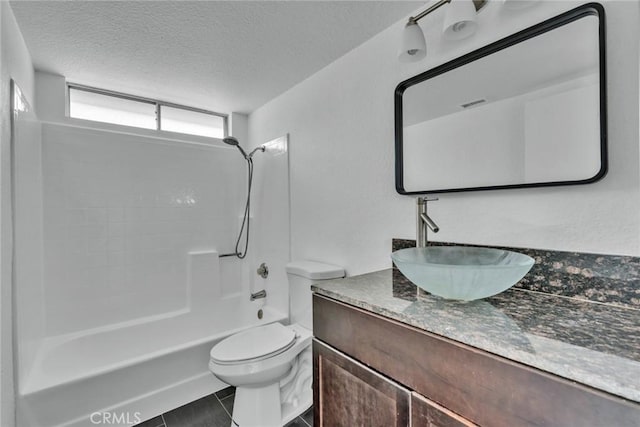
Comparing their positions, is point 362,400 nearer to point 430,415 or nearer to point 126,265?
point 430,415

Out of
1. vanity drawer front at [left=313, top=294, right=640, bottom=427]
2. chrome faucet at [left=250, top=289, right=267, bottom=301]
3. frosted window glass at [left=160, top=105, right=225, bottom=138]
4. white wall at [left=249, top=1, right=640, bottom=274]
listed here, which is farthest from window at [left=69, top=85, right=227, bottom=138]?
vanity drawer front at [left=313, top=294, right=640, bottom=427]

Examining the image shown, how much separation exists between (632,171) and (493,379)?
0.76 meters

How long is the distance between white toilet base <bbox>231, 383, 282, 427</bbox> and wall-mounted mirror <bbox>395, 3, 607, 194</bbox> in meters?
1.35

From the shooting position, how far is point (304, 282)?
185 cm

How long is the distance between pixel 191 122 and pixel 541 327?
2.97 metres

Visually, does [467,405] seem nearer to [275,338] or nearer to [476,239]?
[476,239]

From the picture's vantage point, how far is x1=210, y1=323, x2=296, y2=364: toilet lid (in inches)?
60.8

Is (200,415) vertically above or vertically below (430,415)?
below

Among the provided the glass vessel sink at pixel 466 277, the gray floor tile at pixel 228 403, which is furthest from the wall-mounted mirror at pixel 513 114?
the gray floor tile at pixel 228 403

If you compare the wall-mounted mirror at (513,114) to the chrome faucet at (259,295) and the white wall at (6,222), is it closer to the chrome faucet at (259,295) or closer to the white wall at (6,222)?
the chrome faucet at (259,295)

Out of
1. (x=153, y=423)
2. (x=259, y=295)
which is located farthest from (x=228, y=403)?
(x=259, y=295)

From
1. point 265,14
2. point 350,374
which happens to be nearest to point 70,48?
point 265,14

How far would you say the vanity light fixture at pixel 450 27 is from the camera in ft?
3.60

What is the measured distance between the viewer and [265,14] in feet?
4.73
